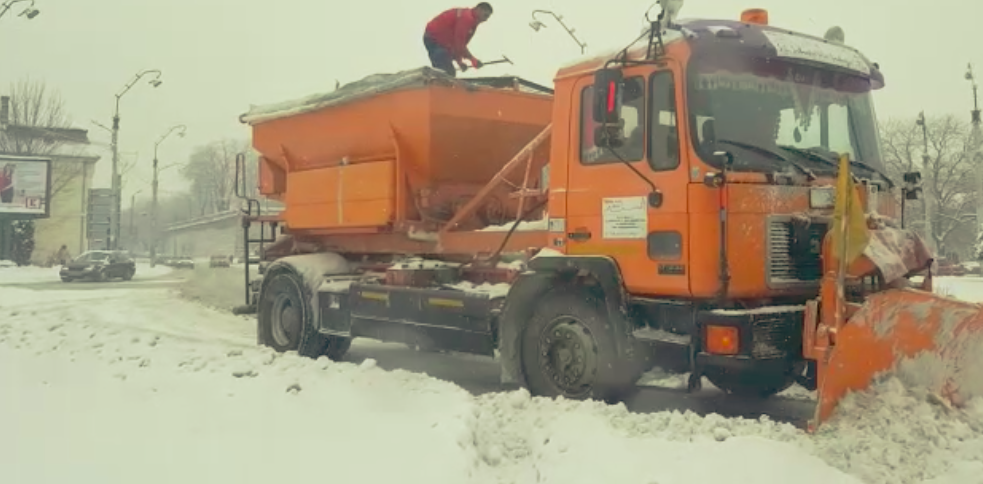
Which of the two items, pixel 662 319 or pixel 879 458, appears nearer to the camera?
pixel 879 458

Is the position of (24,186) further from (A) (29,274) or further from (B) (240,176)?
(B) (240,176)

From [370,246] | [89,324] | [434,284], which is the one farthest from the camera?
[89,324]

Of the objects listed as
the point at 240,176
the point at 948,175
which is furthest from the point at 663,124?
the point at 948,175

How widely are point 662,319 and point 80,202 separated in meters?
63.3

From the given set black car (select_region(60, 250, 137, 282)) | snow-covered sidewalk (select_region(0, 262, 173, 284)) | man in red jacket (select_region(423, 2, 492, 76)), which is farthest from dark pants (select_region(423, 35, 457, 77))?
black car (select_region(60, 250, 137, 282))

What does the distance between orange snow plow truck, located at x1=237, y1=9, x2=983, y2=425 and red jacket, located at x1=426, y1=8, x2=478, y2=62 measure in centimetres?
143

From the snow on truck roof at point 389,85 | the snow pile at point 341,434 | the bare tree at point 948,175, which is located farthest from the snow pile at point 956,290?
the bare tree at point 948,175

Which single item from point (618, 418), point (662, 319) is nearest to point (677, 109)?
point (662, 319)

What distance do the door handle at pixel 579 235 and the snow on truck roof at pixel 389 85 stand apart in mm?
2488

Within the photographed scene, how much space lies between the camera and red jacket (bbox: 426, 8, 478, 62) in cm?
1011

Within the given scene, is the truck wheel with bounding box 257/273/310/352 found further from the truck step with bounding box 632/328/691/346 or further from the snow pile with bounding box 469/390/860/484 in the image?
the truck step with bounding box 632/328/691/346

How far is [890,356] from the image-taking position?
5277 mm

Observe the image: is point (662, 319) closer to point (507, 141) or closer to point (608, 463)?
point (608, 463)

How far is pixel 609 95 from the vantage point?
21.0 feet
